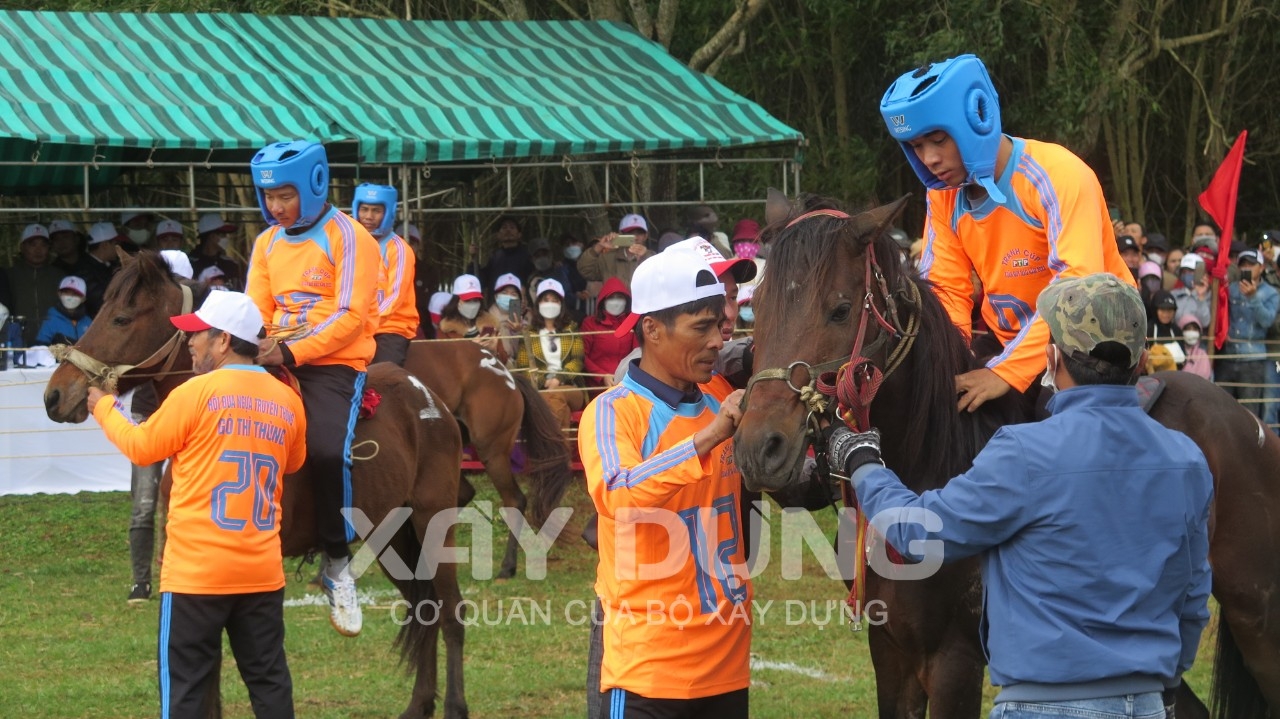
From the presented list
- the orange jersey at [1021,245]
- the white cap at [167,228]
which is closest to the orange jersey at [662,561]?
the orange jersey at [1021,245]

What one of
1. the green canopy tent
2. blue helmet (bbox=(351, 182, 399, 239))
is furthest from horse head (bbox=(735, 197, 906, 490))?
the green canopy tent

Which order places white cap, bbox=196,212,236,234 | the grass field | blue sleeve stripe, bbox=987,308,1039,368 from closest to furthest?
blue sleeve stripe, bbox=987,308,1039,368
the grass field
white cap, bbox=196,212,236,234

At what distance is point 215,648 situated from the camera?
5.14 metres

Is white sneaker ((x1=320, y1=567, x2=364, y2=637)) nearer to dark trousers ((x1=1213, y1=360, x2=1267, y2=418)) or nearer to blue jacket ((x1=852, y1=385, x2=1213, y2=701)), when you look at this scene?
blue jacket ((x1=852, y1=385, x2=1213, y2=701))

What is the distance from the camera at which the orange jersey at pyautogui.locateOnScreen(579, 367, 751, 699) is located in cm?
366

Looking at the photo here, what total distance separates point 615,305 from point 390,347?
3.26 m

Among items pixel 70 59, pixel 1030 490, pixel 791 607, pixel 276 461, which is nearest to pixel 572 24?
pixel 70 59

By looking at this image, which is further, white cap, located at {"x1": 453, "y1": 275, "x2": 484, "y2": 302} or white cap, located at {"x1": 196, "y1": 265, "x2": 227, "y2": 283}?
white cap, located at {"x1": 453, "y1": 275, "x2": 484, "y2": 302}

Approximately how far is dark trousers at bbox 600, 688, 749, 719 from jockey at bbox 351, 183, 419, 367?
19.0 feet

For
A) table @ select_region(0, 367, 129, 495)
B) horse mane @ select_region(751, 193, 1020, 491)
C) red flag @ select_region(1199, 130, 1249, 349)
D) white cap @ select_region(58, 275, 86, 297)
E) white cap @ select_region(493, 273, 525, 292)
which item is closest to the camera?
horse mane @ select_region(751, 193, 1020, 491)

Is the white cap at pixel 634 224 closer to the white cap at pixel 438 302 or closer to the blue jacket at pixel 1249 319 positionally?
the white cap at pixel 438 302

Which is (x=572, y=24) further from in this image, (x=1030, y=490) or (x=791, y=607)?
(x=1030, y=490)

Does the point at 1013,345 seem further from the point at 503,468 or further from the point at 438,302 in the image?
the point at 438,302

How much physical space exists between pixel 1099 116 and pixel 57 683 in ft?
41.0
